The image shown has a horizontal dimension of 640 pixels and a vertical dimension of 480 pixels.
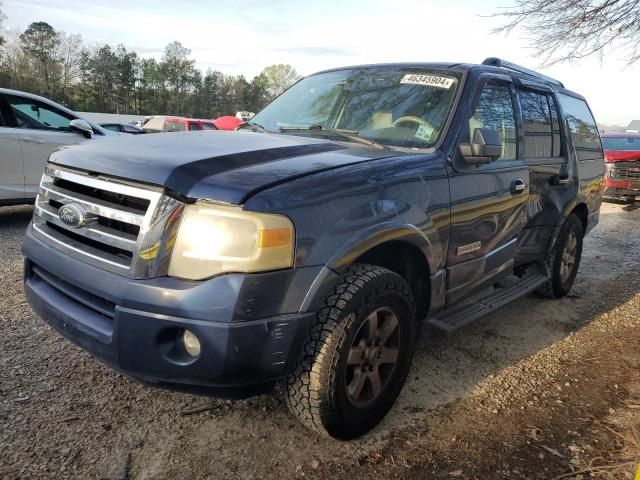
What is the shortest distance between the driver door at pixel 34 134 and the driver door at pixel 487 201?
537 centimetres

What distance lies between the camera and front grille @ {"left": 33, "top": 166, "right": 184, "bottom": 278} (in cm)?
204

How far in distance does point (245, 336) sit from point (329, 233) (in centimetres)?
55

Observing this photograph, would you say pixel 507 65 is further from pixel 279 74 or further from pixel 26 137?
pixel 279 74

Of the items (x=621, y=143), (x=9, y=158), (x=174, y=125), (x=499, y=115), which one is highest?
(x=499, y=115)

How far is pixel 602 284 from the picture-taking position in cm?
564

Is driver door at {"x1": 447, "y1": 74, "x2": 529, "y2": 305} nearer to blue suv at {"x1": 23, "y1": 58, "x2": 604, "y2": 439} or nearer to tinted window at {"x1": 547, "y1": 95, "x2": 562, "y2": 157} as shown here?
blue suv at {"x1": 23, "y1": 58, "x2": 604, "y2": 439}

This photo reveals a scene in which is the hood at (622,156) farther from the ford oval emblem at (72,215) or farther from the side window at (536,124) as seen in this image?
the ford oval emblem at (72,215)

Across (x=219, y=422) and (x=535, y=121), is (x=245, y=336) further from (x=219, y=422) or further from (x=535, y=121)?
(x=535, y=121)

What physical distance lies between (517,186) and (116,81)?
63397 mm

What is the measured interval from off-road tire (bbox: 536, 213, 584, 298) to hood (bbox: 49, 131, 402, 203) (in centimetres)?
244

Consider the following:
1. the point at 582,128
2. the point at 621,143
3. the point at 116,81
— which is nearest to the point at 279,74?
the point at 116,81

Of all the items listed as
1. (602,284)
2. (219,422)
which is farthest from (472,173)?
(602,284)

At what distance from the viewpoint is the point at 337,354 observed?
87.6 inches

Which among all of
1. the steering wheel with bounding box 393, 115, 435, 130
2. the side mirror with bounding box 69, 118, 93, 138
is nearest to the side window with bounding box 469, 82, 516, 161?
the steering wheel with bounding box 393, 115, 435, 130
